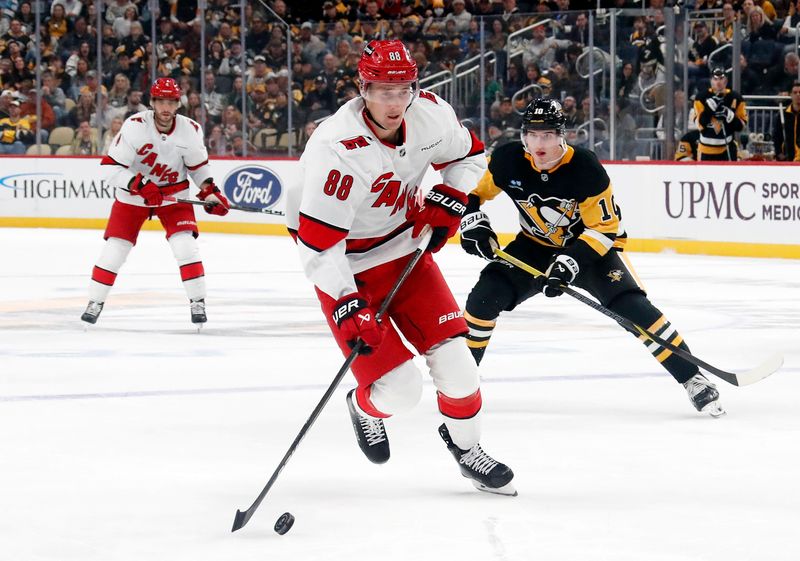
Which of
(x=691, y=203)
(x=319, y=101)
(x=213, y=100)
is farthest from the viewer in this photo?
(x=213, y=100)

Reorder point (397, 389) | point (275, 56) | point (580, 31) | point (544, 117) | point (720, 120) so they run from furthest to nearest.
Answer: point (275, 56)
point (580, 31)
point (720, 120)
point (544, 117)
point (397, 389)

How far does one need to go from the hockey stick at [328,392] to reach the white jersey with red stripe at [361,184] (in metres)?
0.08

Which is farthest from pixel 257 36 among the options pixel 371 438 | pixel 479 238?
pixel 371 438

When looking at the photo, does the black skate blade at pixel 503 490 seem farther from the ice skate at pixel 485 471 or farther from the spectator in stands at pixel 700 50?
the spectator in stands at pixel 700 50

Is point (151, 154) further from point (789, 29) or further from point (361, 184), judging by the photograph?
point (789, 29)

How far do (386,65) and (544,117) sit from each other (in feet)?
4.16

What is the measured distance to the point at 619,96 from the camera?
10984mm

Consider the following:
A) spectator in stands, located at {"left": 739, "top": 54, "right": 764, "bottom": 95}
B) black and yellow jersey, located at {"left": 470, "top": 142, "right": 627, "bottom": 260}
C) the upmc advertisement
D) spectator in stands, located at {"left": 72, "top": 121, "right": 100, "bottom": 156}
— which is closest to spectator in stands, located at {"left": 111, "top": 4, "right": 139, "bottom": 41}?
spectator in stands, located at {"left": 72, "top": 121, "right": 100, "bottom": 156}

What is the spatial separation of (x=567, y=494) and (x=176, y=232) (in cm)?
396

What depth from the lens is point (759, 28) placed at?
1059 cm

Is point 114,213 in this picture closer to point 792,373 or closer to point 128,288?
point 128,288

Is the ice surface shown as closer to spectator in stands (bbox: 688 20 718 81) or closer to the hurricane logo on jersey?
the hurricane logo on jersey

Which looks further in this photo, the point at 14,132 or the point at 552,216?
the point at 14,132

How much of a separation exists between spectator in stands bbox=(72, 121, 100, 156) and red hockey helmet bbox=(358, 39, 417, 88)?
10.6 m
